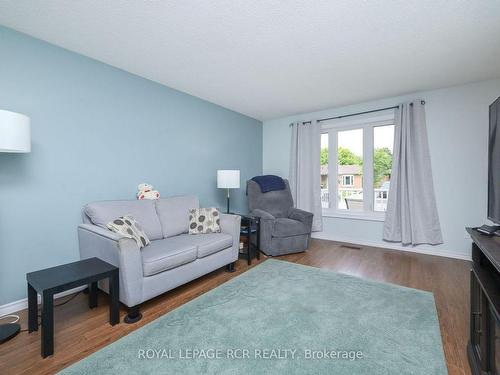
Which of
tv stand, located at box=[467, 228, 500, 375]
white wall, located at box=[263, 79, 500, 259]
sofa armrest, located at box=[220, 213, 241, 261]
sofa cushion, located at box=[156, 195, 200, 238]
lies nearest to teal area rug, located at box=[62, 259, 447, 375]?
tv stand, located at box=[467, 228, 500, 375]

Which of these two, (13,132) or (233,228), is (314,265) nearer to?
(233,228)

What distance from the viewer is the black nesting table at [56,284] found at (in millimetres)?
1432

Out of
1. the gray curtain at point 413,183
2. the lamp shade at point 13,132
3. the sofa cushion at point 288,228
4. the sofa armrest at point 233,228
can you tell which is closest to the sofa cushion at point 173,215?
the sofa armrest at point 233,228

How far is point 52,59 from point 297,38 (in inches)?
87.2

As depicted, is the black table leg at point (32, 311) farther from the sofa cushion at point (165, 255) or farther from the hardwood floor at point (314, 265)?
the sofa cushion at point (165, 255)

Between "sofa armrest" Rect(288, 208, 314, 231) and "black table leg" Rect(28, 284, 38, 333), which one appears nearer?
"black table leg" Rect(28, 284, 38, 333)

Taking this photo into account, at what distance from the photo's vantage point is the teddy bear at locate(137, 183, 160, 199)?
279cm

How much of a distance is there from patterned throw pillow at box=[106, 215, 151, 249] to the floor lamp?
0.83 metres

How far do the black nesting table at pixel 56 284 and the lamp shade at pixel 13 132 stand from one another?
0.86 m

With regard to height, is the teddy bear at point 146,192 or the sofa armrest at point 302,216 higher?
the teddy bear at point 146,192

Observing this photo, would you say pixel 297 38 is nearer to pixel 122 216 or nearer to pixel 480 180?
pixel 122 216

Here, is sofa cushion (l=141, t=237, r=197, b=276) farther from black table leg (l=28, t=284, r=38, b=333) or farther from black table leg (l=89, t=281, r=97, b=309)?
black table leg (l=28, t=284, r=38, b=333)

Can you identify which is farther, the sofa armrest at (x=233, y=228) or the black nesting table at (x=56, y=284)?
the sofa armrest at (x=233, y=228)

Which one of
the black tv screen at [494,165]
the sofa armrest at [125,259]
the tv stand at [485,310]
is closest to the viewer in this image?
the tv stand at [485,310]
